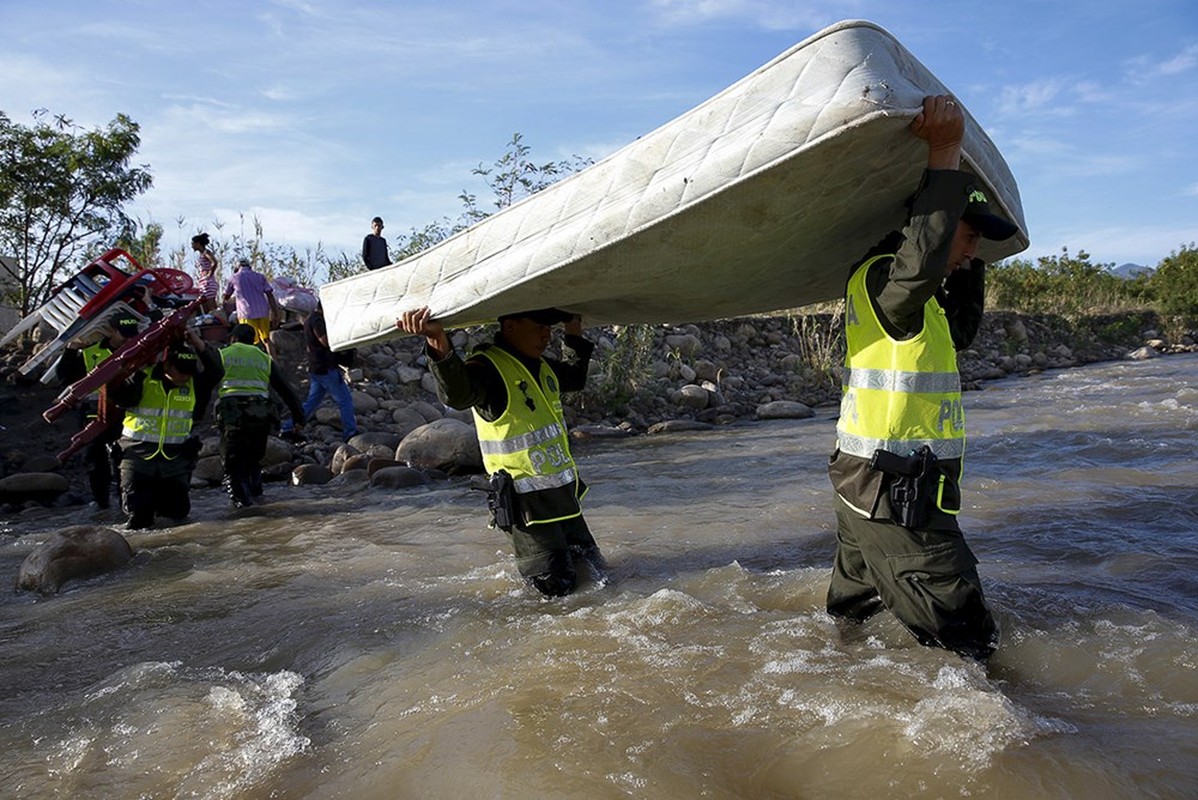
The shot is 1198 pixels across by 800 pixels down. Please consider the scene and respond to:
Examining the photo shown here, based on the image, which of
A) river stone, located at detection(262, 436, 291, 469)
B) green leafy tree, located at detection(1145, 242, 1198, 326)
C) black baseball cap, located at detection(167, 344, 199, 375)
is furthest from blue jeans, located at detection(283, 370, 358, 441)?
green leafy tree, located at detection(1145, 242, 1198, 326)

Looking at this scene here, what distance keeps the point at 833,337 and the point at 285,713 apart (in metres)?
13.6

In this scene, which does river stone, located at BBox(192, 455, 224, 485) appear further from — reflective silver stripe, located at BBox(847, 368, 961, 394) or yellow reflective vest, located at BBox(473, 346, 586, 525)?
reflective silver stripe, located at BBox(847, 368, 961, 394)

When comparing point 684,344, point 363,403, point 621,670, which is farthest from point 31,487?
point 684,344

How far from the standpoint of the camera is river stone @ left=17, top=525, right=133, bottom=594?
5.11m

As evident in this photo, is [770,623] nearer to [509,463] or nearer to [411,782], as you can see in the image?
[509,463]

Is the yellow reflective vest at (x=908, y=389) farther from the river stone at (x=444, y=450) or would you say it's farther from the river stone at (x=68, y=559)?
the river stone at (x=444, y=450)

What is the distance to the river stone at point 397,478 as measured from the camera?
8.48 meters

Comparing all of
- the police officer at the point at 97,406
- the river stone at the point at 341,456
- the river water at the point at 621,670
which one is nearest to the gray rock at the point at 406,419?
the river stone at the point at 341,456

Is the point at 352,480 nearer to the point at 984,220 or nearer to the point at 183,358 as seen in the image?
the point at 183,358

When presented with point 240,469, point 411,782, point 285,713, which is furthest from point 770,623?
point 240,469

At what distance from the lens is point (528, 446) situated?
3.96 m

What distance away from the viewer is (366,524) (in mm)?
6820

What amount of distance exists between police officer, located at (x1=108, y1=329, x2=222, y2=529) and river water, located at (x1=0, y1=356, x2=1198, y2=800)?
0.54 m

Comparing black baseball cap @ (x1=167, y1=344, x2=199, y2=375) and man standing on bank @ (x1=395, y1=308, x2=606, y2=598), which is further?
black baseball cap @ (x1=167, y1=344, x2=199, y2=375)
